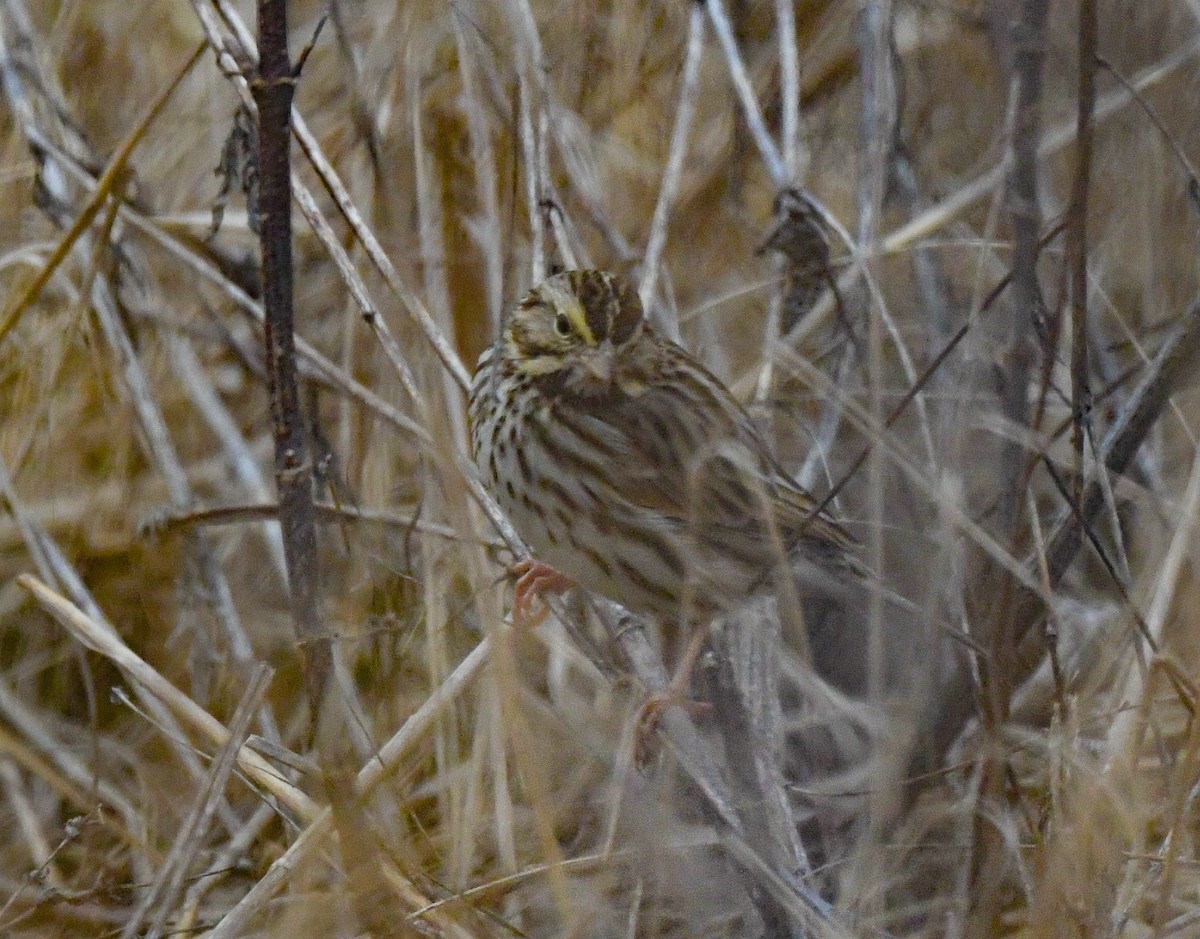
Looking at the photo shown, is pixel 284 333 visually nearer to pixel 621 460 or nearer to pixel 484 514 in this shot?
pixel 621 460

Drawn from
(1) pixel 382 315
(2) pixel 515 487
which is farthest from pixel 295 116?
(2) pixel 515 487

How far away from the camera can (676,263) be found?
3346mm

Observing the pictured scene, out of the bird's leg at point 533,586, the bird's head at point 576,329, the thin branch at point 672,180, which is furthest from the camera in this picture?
the thin branch at point 672,180

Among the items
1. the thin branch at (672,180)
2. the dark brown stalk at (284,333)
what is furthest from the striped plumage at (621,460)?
the dark brown stalk at (284,333)

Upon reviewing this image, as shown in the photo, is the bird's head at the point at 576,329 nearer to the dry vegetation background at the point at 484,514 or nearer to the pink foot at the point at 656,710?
the dry vegetation background at the point at 484,514

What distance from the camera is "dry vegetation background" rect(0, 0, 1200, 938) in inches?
74.6

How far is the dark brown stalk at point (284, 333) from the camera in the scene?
162 centimetres

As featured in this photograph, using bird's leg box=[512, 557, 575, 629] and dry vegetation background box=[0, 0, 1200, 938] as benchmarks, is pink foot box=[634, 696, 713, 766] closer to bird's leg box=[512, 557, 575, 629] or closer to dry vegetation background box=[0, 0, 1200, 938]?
dry vegetation background box=[0, 0, 1200, 938]

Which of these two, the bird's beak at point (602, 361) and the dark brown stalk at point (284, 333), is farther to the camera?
the bird's beak at point (602, 361)

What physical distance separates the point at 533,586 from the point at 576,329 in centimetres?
48

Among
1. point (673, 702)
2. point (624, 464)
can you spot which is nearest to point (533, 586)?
point (624, 464)

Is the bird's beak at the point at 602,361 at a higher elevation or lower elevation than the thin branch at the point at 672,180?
lower

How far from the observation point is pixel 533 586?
2.76m

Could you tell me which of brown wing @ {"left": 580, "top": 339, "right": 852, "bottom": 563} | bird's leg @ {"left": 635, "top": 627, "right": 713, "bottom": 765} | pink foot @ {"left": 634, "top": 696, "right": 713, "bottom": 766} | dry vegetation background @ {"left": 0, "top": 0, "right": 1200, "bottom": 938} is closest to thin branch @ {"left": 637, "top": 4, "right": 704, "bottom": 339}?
dry vegetation background @ {"left": 0, "top": 0, "right": 1200, "bottom": 938}
